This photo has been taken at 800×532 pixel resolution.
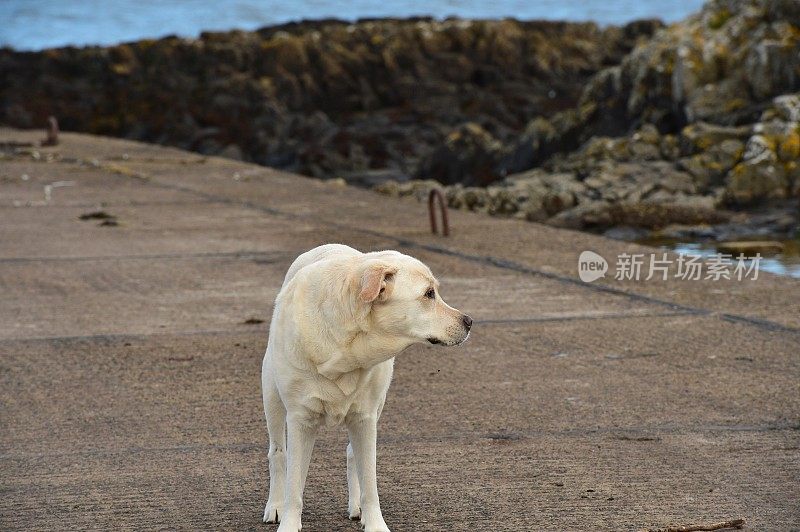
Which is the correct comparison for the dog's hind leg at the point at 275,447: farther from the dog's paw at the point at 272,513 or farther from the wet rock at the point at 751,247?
the wet rock at the point at 751,247

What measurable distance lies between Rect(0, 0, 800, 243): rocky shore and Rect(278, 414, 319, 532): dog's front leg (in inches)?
530

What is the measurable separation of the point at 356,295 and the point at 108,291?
21.2 ft

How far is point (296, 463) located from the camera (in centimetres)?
510

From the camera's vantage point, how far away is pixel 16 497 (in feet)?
19.5

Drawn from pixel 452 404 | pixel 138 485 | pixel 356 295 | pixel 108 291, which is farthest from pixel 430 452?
pixel 108 291

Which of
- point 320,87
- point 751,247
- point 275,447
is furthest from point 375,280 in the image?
point 320,87

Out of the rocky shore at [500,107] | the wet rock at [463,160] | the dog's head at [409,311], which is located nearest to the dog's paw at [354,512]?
the dog's head at [409,311]

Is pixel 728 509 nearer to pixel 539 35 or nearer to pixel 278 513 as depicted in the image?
pixel 278 513

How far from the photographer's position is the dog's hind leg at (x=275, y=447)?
5.27 m

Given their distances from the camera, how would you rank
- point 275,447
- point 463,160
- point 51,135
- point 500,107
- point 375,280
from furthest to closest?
point 500,107, point 463,160, point 51,135, point 275,447, point 375,280

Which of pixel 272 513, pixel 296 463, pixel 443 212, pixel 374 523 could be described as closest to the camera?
pixel 296 463

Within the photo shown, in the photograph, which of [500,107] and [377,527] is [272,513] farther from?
[500,107]

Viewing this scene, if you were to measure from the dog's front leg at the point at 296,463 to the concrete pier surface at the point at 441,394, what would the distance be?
1.02 ft

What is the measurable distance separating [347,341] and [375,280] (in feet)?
0.87
